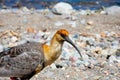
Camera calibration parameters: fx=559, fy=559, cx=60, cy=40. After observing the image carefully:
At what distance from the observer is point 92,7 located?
23484mm

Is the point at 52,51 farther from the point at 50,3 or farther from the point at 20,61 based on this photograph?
the point at 50,3

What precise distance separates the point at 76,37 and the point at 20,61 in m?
5.11

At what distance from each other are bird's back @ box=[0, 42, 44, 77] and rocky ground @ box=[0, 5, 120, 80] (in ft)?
3.57

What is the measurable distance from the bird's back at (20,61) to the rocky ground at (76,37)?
1.09m

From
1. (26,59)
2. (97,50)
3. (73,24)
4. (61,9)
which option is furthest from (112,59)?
(61,9)

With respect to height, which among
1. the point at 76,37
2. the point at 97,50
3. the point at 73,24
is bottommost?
the point at 73,24

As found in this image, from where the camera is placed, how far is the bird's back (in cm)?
943

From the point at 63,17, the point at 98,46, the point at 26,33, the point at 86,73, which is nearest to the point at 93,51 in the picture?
the point at 98,46

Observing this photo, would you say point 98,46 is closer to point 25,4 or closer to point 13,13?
point 13,13

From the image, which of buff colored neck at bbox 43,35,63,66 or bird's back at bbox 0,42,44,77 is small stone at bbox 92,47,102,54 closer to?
buff colored neck at bbox 43,35,63,66

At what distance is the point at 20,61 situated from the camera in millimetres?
9484

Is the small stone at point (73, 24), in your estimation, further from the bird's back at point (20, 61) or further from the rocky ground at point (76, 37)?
the bird's back at point (20, 61)

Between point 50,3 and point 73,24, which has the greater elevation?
point 73,24

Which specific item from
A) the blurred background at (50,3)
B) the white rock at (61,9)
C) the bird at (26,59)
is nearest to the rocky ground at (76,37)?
the white rock at (61,9)
